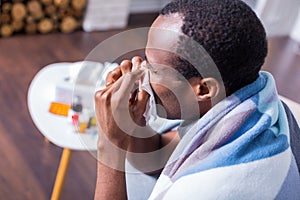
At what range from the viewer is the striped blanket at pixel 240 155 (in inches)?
30.2

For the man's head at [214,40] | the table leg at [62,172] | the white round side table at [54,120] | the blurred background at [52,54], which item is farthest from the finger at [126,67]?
the blurred background at [52,54]

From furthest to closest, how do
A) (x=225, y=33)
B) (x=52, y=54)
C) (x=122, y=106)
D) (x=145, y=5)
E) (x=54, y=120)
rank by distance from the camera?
(x=145, y=5), (x=52, y=54), (x=54, y=120), (x=122, y=106), (x=225, y=33)

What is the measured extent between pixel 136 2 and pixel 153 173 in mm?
1928

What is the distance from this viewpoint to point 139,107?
92 centimetres

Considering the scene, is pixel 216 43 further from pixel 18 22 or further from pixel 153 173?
pixel 18 22

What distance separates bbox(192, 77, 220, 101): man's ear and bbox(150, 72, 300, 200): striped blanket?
0.02 m

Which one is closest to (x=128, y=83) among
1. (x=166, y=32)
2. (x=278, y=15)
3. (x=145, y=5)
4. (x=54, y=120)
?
(x=166, y=32)

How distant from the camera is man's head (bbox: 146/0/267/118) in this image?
0.74 metres

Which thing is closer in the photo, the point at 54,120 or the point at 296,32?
the point at 54,120

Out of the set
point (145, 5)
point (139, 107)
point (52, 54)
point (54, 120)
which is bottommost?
point (52, 54)

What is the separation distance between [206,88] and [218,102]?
1.3 inches

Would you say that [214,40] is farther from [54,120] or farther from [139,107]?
[54,120]

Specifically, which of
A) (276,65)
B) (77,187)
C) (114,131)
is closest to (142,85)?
(114,131)

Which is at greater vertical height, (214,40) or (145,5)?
(214,40)
